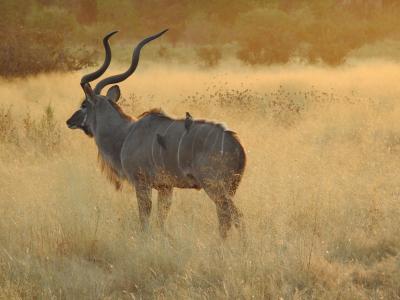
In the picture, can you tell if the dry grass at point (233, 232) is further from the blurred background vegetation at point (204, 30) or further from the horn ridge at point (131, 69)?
the blurred background vegetation at point (204, 30)

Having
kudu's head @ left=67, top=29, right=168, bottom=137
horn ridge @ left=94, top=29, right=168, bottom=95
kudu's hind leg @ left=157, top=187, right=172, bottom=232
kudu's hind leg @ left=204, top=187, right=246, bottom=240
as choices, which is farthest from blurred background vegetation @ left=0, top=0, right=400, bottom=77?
kudu's hind leg @ left=204, top=187, right=246, bottom=240

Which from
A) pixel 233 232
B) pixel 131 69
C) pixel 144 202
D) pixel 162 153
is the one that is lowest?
pixel 233 232

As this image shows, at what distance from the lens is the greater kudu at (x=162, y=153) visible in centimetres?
552

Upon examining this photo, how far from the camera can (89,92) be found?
680 centimetres

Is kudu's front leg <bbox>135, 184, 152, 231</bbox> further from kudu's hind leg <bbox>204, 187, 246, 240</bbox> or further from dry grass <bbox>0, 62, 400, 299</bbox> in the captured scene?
kudu's hind leg <bbox>204, 187, 246, 240</bbox>

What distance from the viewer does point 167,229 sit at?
19.8 feet

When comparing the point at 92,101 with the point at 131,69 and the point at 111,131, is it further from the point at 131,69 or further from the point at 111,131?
the point at 131,69

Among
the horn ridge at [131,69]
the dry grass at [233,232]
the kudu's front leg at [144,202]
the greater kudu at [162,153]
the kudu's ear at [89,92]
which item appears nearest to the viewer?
the dry grass at [233,232]

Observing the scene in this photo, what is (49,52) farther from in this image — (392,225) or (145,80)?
(392,225)

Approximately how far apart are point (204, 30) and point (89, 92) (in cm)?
3547

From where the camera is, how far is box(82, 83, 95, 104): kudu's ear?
22.2 ft

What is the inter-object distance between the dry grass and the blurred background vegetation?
8.85 metres

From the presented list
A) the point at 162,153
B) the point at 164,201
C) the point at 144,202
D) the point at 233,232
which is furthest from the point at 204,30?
the point at 233,232

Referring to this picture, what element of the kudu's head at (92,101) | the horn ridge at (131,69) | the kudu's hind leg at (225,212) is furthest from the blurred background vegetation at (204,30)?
the kudu's hind leg at (225,212)
